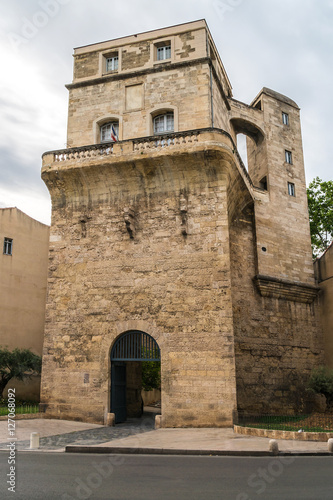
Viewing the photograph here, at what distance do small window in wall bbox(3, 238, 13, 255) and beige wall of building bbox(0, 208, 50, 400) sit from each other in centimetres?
7

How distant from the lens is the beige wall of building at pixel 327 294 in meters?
18.6

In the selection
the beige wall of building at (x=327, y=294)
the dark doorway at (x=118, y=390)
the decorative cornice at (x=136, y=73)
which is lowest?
the dark doorway at (x=118, y=390)

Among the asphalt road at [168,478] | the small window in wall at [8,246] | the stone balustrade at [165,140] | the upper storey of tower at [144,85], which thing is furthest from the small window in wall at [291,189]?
the asphalt road at [168,478]

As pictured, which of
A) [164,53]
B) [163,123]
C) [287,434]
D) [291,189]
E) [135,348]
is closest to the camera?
[287,434]

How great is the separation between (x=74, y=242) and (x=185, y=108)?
6210 mm

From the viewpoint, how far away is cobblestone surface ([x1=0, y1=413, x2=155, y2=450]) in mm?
10062

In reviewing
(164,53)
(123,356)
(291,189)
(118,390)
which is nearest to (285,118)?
(291,189)

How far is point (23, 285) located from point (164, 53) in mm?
12091

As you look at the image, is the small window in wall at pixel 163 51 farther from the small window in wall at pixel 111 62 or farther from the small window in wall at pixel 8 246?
the small window in wall at pixel 8 246

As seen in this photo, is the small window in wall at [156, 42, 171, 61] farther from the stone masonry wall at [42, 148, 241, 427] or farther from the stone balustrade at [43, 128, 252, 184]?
the stone masonry wall at [42, 148, 241, 427]

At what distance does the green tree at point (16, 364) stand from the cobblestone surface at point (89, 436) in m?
5.61

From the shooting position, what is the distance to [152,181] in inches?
604

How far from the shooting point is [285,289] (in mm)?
18359

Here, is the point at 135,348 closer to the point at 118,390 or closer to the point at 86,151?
the point at 118,390
